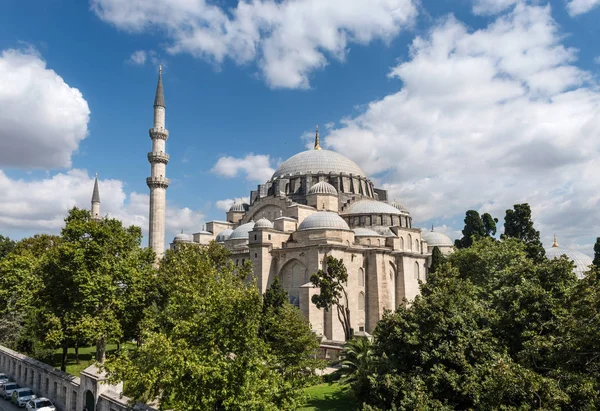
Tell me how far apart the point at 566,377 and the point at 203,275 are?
11707 mm

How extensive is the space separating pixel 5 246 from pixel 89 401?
34947 millimetres

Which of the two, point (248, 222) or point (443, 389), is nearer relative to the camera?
point (443, 389)

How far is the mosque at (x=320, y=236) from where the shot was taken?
109 feet

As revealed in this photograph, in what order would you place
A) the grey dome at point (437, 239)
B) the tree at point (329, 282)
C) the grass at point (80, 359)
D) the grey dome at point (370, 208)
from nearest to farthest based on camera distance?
the grass at point (80, 359) < the tree at point (329, 282) < the grey dome at point (370, 208) < the grey dome at point (437, 239)

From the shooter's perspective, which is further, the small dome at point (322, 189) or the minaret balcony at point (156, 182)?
the small dome at point (322, 189)

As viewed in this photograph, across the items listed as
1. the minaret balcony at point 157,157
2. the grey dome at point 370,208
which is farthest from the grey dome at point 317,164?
the minaret balcony at point 157,157

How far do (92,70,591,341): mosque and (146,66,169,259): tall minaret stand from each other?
77mm

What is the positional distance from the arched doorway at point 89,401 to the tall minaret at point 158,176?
19732mm

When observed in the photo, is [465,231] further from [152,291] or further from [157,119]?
[152,291]

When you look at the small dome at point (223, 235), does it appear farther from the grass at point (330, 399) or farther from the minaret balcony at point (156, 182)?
the grass at point (330, 399)

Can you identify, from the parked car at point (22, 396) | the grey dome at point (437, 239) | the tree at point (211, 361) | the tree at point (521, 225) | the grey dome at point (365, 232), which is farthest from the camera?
the grey dome at point (437, 239)

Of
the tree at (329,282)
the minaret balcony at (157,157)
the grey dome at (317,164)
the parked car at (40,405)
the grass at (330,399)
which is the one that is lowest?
the parked car at (40,405)

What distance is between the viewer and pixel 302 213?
3825cm

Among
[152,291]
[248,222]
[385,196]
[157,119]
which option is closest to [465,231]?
[385,196]
